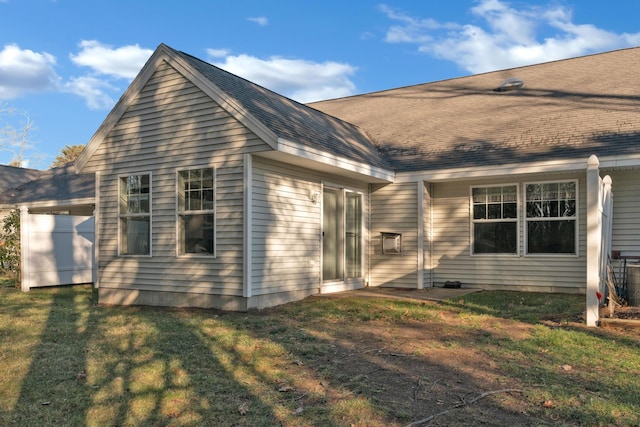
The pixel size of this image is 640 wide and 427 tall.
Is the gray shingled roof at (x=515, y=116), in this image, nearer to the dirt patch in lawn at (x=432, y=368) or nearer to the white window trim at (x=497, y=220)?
the white window trim at (x=497, y=220)

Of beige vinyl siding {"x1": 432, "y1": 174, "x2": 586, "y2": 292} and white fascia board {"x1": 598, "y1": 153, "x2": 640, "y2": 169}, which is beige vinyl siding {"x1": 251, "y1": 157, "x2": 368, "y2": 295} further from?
white fascia board {"x1": 598, "y1": 153, "x2": 640, "y2": 169}

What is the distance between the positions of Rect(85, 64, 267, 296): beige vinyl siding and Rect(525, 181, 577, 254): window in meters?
6.05

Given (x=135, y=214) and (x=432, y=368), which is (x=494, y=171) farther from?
(x=135, y=214)

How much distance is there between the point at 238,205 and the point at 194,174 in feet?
4.24

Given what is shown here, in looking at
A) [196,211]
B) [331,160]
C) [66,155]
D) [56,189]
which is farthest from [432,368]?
[66,155]

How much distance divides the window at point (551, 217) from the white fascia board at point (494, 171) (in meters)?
0.88

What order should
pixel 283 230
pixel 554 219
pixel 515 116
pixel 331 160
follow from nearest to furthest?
A: pixel 283 230, pixel 331 160, pixel 554 219, pixel 515 116

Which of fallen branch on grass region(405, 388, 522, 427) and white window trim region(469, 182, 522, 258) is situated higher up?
white window trim region(469, 182, 522, 258)

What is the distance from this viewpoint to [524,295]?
34.2 ft

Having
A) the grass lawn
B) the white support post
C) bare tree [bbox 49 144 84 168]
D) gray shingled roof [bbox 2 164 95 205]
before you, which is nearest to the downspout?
the grass lawn

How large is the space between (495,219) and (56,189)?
1584 cm

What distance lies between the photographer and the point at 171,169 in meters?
9.84

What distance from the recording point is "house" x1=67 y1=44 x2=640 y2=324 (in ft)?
29.9

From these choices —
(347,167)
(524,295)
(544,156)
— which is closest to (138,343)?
(347,167)
